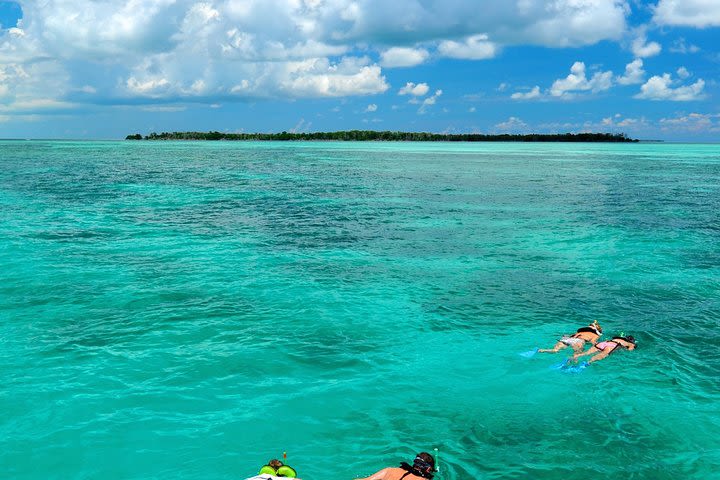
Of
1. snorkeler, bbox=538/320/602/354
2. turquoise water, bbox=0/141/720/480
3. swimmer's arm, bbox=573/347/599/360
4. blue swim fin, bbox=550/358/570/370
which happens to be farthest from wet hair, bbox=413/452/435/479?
swimmer's arm, bbox=573/347/599/360

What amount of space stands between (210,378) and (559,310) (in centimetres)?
1351

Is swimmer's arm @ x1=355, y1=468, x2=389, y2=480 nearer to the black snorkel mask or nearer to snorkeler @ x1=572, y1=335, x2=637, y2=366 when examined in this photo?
the black snorkel mask

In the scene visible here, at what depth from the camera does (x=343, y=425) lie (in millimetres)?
13812

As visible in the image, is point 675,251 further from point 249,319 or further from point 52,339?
point 52,339

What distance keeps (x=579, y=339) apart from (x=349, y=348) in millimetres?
7543

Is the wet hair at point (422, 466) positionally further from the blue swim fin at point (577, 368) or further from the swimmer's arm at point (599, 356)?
the swimmer's arm at point (599, 356)

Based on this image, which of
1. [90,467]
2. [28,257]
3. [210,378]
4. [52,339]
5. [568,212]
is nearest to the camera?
[90,467]

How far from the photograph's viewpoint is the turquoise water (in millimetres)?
12734

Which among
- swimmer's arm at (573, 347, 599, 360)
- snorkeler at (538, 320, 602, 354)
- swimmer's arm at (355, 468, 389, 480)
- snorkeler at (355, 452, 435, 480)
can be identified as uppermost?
snorkeler at (538, 320, 602, 354)

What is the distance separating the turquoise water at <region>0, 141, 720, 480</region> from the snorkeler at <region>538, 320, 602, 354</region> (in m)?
0.57

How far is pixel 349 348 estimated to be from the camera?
18031mm

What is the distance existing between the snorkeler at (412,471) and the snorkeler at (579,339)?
7732 millimetres

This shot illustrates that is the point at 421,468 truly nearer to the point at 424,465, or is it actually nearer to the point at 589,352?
the point at 424,465

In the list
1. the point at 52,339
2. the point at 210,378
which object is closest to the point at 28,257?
the point at 52,339
